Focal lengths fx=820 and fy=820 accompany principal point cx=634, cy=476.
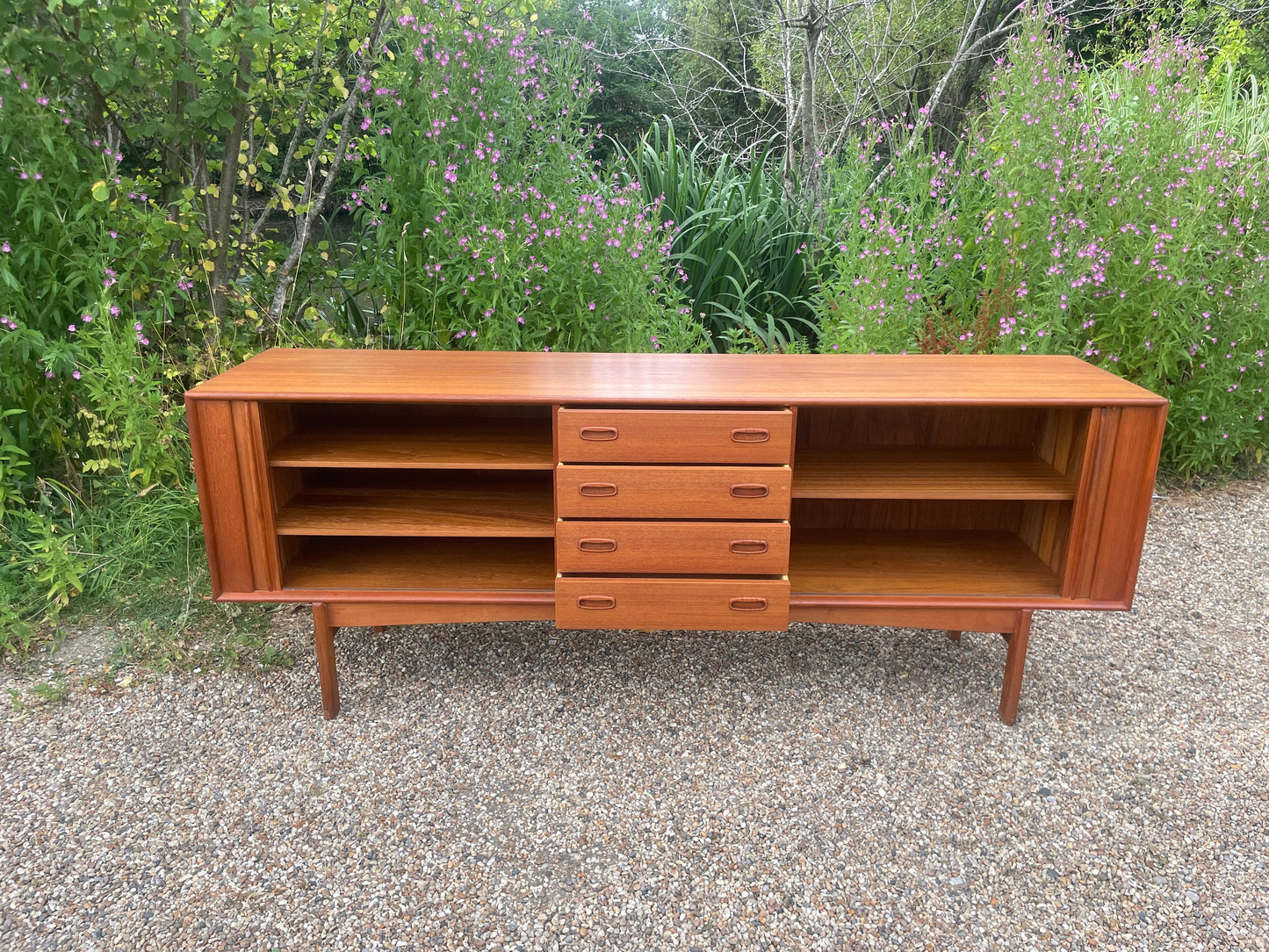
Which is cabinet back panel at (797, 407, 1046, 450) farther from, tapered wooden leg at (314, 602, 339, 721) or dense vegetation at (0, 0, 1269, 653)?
tapered wooden leg at (314, 602, 339, 721)

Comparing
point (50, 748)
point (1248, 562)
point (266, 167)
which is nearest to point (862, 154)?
point (1248, 562)

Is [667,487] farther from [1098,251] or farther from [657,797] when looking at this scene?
[1098,251]

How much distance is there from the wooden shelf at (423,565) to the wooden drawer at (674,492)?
1.01 feet

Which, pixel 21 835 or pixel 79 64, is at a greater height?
pixel 79 64

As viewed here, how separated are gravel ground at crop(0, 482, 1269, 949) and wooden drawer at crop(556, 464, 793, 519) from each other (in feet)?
2.04

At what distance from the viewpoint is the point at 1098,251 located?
11.3 feet

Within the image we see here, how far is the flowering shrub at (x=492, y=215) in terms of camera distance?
10.2 ft

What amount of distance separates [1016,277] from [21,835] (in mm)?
3865

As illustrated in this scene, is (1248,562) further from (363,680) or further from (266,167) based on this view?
(266,167)

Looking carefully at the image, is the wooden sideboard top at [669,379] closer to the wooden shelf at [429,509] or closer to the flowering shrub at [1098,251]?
the wooden shelf at [429,509]

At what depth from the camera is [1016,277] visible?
3.57 metres

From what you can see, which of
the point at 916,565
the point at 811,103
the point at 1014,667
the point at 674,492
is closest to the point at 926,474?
the point at 916,565

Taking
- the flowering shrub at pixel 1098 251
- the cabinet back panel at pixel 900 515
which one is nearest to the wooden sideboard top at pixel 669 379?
the cabinet back panel at pixel 900 515

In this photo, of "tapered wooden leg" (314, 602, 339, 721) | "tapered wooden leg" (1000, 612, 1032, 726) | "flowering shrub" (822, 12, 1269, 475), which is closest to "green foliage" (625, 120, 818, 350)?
"flowering shrub" (822, 12, 1269, 475)
